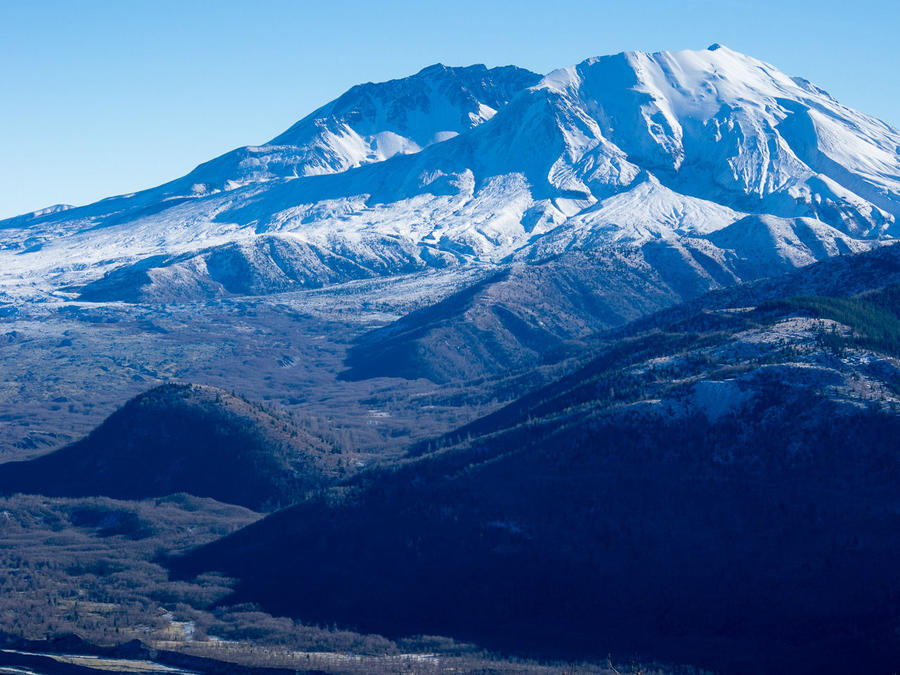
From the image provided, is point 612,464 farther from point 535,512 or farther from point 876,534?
point 876,534

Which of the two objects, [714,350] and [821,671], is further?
[714,350]

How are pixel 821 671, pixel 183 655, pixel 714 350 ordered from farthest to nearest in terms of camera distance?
pixel 714 350
pixel 183 655
pixel 821 671

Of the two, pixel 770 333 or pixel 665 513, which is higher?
pixel 770 333

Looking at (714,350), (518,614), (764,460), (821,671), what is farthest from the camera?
(714,350)

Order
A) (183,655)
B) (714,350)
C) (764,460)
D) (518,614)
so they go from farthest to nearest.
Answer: (714,350) < (764,460) < (518,614) < (183,655)

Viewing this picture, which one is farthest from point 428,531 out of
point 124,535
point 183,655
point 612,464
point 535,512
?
point 124,535

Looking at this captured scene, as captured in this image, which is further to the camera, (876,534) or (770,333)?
(770,333)

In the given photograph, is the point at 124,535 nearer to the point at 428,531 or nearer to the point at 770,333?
the point at 428,531

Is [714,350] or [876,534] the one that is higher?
[714,350]

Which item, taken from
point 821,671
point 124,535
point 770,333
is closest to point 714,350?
point 770,333
